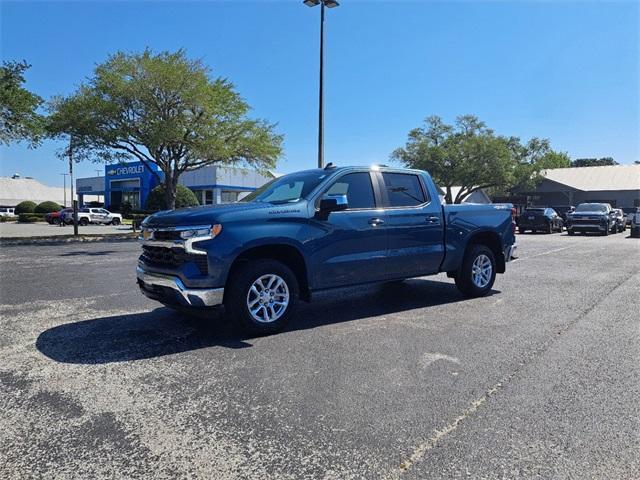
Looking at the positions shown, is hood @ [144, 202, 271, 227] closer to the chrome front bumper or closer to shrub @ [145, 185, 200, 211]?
the chrome front bumper

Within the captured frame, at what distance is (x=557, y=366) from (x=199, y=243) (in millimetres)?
3597

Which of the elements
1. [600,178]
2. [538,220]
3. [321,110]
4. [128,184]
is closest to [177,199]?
[128,184]

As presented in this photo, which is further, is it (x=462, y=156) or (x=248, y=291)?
(x=462, y=156)

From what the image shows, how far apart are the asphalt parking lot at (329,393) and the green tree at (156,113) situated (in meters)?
15.3

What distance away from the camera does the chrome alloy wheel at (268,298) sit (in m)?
5.20

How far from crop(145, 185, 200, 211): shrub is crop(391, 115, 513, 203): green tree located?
20463mm

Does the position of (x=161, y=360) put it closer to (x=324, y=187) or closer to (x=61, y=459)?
(x=61, y=459)

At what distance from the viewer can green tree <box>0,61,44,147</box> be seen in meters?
17.9

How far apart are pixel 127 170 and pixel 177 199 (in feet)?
61.0

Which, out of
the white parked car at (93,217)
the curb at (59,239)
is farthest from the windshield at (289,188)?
the white parked car at (93,217)

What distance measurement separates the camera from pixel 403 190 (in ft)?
21.8

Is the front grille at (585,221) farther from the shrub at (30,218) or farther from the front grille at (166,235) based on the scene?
the shrub at (30,218)

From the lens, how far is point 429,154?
150 ft

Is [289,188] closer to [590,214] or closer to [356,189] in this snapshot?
[356,189]
